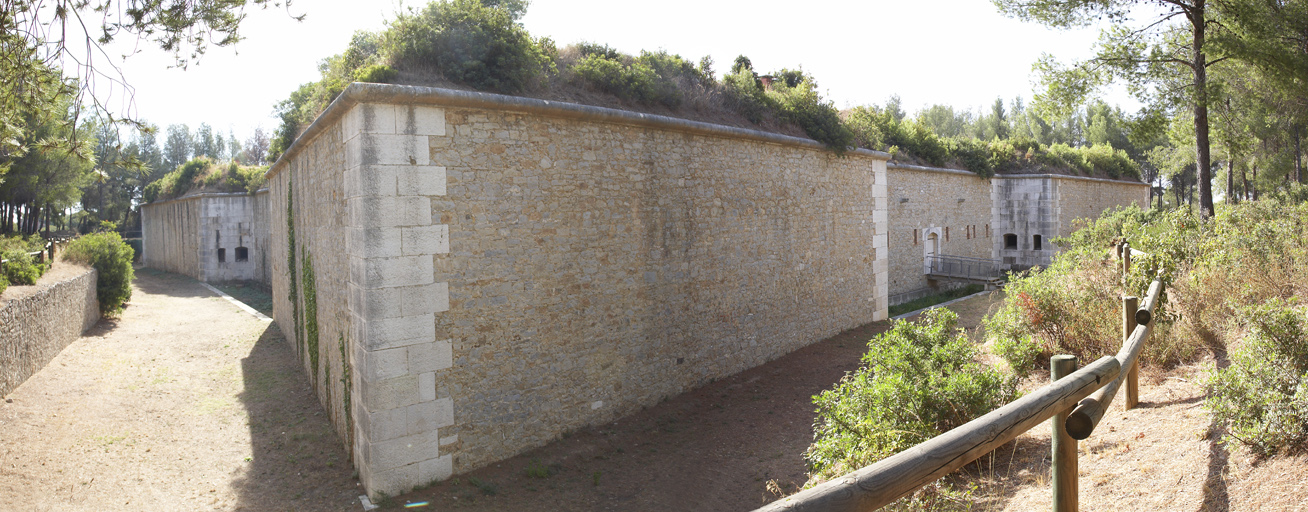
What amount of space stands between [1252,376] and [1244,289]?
2428 millimetres

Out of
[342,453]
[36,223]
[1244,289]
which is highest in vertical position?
[36,223]

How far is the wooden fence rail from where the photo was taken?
6.15 ft

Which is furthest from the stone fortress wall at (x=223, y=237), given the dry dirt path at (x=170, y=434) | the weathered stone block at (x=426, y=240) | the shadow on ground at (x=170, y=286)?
the weathered stone block at (x=426, y=240)

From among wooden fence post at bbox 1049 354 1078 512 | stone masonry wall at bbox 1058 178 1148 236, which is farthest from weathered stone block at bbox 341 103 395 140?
stone masonry wall at bbox 1058 178 1148 236

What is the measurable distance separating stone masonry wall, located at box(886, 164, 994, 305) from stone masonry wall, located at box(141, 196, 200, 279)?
2390 centimetres

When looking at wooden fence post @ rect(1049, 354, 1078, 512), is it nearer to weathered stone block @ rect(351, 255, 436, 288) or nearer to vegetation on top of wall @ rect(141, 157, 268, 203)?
weathered stone block @ rect(351, 255, 436, 288)

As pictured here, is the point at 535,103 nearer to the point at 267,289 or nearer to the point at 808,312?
the point at 808,312

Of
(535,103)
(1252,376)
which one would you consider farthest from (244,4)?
(1252,376)

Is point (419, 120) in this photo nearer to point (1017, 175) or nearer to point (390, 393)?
point (390, 393)

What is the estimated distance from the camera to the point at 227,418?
897cm

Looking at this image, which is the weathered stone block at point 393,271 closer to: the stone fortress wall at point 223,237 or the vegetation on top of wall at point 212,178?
the stone fortress wall at point 223,237

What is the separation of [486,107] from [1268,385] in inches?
242

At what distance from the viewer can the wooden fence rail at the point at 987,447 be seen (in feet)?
6.15

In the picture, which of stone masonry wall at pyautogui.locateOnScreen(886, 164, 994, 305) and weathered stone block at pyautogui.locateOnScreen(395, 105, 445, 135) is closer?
weathered stone block at pyautogui.locateOnScreen(395, 105, 445, 135)
